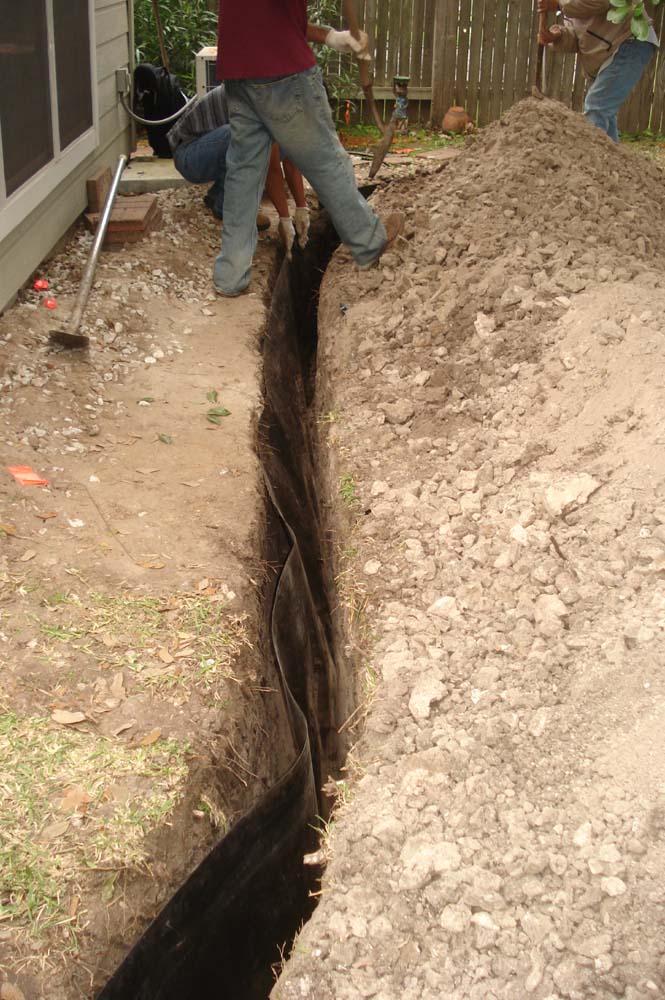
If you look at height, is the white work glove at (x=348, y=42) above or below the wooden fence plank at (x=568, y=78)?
above

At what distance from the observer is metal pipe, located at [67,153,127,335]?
173 inches

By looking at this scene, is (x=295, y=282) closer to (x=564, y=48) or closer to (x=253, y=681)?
(x=564, y=48)

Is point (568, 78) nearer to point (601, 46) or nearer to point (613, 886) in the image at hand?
point (601, 46)

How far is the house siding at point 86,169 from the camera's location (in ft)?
14.7

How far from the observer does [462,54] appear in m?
9.69

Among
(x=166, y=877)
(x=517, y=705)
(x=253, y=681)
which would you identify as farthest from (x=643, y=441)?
(x=166, y=877)

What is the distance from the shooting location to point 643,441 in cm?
301

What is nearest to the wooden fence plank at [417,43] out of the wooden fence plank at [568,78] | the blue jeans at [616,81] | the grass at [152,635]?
the wooden fence plank at [568,78]

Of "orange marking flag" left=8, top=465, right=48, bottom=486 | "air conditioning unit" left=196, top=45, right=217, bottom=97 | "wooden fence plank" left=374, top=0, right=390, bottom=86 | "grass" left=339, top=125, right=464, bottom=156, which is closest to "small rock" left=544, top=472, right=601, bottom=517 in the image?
"orange marking flag" left=8, top=465, right=48, bottom=486

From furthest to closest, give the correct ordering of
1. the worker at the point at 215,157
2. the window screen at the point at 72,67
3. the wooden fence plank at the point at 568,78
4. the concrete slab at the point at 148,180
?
the wooden fence plank at the point at 568,78 < the concrete slab at the point at 148,180 < the worker at the point at 215,157 < the window screen at the point at 72,67

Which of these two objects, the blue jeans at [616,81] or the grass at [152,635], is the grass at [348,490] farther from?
the blue jeans at [616,81]

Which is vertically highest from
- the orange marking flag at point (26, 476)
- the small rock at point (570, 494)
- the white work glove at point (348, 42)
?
the white work glove at point (348, 42)

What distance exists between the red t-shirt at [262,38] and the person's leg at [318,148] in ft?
0.25

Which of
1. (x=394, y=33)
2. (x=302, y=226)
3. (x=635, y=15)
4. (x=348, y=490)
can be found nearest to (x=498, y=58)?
(x=394, y=33)
